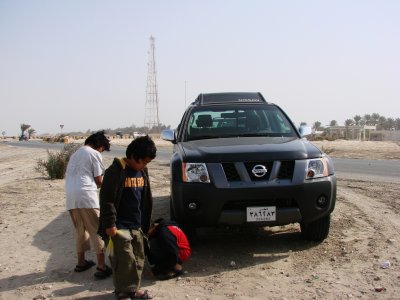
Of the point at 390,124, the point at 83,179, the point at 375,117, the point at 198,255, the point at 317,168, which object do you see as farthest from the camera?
the point at 375,117

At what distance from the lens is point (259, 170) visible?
16.6 ft

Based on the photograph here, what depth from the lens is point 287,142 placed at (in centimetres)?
567

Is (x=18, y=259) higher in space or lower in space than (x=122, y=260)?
lower

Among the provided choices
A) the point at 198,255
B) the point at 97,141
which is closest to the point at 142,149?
the point at 97,141

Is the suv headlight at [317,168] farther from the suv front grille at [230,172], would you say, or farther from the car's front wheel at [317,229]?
the suv front grille at [230,172]

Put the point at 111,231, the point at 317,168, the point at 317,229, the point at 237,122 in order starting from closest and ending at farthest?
the point at 111,231 < the point at 317,168 < the point at 317,229 < the point at 237,122

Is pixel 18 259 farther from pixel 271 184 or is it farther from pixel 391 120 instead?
pixel 391 120

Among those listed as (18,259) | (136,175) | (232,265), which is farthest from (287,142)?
(18,259)

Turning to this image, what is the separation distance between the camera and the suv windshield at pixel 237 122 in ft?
21.0

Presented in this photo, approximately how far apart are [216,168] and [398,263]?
2100mm

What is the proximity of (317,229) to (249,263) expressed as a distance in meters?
1.01

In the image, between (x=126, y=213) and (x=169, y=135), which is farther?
(x=169, y=135)

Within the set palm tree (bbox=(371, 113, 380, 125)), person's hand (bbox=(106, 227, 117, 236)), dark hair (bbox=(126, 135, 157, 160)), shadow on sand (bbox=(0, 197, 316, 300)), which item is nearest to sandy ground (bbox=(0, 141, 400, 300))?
shadow on sand (bbox=(0, 197, 316, 300))

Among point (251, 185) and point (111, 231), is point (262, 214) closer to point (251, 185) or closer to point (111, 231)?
point (251, 185)
